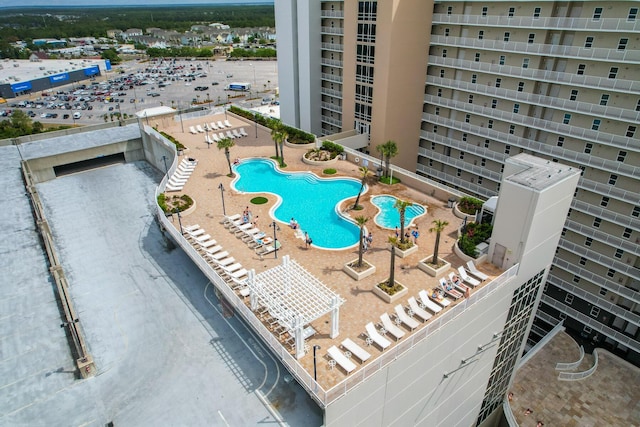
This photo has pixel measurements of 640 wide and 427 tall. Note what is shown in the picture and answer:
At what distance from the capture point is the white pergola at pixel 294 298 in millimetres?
21552

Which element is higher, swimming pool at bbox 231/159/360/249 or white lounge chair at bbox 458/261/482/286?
white lounge chair at bbox 458/261/482/286

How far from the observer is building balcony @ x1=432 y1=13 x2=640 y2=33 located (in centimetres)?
3259

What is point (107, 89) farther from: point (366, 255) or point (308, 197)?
point (366, 255)

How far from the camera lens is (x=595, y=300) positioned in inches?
1519

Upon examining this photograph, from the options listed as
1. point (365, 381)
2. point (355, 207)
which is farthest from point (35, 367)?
point (355, 207)

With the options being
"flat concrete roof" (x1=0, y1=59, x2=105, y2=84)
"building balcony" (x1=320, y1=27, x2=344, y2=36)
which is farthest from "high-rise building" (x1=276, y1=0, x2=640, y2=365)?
"flat concrete roof" (x1=0, y1=59, x2=105, y2=84)

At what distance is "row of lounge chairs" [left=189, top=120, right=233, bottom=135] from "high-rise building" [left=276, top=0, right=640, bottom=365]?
16.4 meters

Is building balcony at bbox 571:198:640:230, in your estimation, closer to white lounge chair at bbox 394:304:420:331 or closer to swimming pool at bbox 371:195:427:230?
swimming pool at bbox 371:195:427:230

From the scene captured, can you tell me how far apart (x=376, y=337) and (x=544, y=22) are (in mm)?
33885

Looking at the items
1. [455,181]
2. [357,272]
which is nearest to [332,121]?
[455,181]

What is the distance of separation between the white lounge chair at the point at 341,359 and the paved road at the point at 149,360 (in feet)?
9.30

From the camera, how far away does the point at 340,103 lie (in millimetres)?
60000

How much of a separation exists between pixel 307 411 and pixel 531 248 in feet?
55.7

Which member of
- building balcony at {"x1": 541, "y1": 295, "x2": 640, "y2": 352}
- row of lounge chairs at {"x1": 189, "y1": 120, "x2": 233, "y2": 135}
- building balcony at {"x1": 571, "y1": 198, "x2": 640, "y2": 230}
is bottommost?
building balcony at {"x1": 541, "y1": 295, "x2": 640, "y2": 352}
